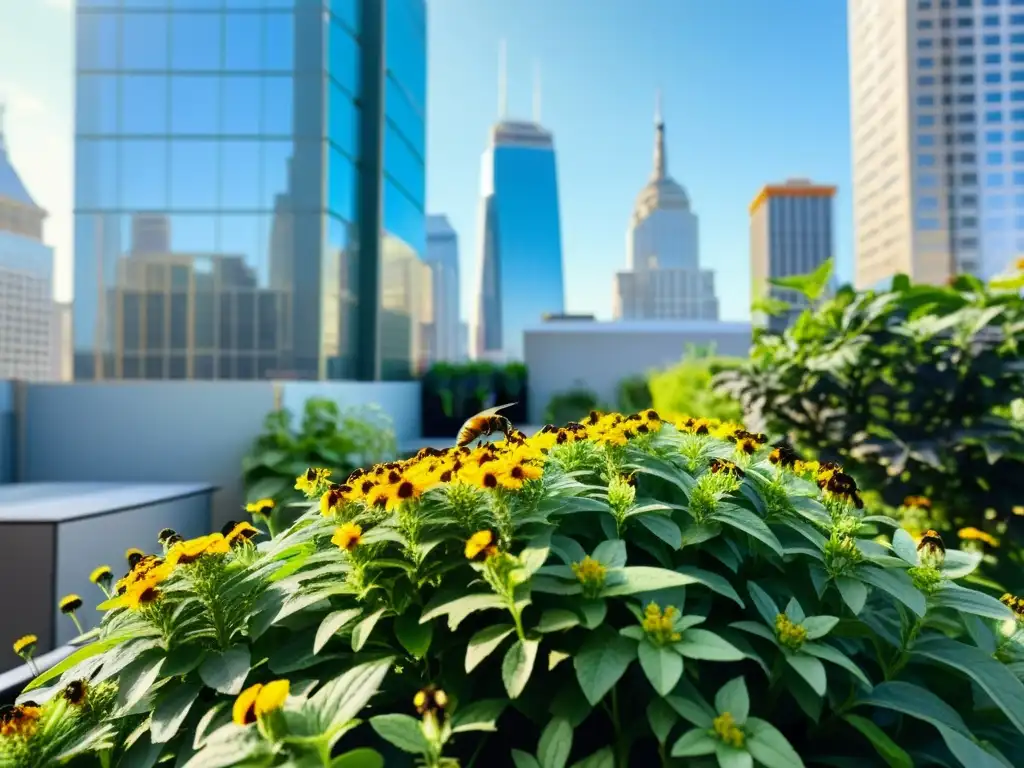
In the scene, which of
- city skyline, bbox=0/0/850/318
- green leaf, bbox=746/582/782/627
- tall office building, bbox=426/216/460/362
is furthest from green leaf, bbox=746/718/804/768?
tall office building, bbox=426/216/460/362

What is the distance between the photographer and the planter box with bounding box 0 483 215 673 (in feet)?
5.34

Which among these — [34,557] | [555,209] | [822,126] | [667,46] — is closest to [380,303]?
[34,557]

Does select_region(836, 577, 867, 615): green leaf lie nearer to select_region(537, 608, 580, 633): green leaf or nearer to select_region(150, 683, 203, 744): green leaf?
select_region(537, 608, 580, 633): green leaf

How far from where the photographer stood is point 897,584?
58 centimetres

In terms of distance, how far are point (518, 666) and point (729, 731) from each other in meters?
0.15

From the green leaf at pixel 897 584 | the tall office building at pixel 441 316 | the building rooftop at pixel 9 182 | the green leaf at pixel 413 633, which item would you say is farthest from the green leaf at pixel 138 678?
the tall office building at pixel 441 316

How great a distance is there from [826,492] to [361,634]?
1.66 feet

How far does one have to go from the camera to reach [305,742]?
40cm

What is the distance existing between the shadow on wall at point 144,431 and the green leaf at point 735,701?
2998mm

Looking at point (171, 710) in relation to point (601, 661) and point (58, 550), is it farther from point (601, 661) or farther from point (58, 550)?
point (58, 550)

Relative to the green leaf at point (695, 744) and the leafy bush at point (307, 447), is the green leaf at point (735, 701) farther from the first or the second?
the leafy bush at point (307, 447)

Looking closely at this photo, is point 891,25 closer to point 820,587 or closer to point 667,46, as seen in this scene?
point 667,46

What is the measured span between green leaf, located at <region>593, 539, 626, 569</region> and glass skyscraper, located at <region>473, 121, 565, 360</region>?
52390 mm

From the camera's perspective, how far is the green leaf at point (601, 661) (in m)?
0.46
